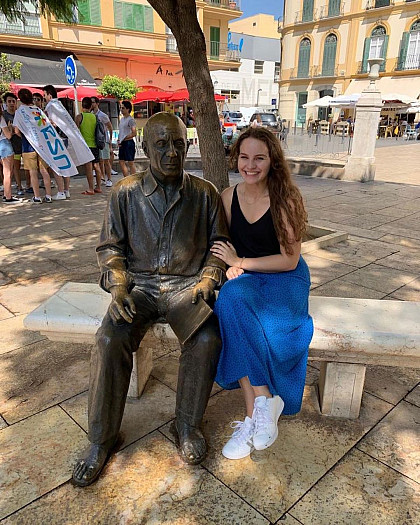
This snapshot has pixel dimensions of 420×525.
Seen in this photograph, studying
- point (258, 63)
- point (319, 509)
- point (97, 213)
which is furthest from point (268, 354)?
point (258, 63)

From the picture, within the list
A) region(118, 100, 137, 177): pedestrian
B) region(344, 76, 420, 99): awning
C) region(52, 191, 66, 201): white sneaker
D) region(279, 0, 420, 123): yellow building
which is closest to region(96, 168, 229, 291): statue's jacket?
region(52, 191, 66, 201): white sneaker

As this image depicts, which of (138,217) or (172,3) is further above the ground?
(172,3)

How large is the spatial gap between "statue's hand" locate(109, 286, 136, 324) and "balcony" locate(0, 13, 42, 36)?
2073cm

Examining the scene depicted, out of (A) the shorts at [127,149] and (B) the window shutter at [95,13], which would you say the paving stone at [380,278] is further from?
(B) the window shutter at [95,13]

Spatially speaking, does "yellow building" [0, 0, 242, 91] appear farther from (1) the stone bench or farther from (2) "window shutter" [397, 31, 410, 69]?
(1) the stone bench

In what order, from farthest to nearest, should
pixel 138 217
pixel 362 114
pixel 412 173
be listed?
pixel 412 173 → pixel 362 114 → pixel 138 217

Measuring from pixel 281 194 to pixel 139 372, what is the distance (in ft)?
4.26

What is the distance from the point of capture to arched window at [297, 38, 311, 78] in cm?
3831

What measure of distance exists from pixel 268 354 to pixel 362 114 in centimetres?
930

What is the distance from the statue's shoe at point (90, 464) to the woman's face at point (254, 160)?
4.95 ft

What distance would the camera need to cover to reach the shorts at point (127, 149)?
9.02 metres

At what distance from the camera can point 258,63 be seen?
Answer: 185 ft

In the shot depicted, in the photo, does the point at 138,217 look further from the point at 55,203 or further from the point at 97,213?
the point at 55,203

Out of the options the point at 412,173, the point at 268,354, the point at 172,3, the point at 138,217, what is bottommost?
the point at 412,173
